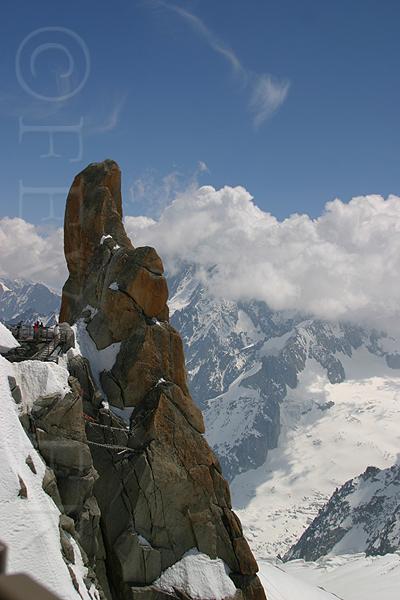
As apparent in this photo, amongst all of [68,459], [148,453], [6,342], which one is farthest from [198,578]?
[6,342]

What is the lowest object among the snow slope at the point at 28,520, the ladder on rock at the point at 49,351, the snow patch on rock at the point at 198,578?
the snow patch on rock at the point at 198,578

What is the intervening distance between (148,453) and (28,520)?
14.2 metres

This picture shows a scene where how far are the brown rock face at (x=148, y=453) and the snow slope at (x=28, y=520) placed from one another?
31.3ft

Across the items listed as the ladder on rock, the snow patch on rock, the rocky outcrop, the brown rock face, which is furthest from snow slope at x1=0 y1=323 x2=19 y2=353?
the snow patch on rock

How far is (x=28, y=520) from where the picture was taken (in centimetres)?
→ 2458

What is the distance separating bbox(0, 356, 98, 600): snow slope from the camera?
23312mm

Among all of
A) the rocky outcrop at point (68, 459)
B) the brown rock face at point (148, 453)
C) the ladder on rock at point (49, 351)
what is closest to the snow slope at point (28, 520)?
the rocky outcrop at point (68, 459)

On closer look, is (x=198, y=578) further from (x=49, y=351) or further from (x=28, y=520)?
(x=49, y=351)

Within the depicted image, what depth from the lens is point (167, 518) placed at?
37844 mm

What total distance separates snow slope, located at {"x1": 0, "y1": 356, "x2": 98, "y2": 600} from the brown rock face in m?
9.53

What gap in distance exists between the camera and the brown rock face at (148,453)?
36656 mm

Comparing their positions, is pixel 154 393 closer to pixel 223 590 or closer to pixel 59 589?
pixel 223 590

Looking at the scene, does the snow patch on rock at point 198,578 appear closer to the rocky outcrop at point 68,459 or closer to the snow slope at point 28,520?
the rocky outcrop at point 68,459

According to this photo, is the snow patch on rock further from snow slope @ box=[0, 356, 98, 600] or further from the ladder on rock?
the ladder on rock
